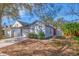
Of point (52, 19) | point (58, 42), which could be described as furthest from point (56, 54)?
point (52, 19)

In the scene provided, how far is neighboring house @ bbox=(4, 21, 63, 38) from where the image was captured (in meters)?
1.26

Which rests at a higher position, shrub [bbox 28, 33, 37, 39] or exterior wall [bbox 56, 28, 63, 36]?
exterior wall [bbox 56, 28, 63, 36]

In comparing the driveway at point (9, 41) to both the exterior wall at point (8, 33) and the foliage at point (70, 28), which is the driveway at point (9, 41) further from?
the foliage at point (70, 28)

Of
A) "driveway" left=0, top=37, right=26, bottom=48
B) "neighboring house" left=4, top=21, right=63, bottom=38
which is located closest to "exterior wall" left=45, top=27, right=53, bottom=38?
"neighboring house" left=4, top=21, right=63, bottom=38

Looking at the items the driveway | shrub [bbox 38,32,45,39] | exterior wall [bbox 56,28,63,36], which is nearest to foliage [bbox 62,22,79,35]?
exterior wall [bbox 56,28,63,36]

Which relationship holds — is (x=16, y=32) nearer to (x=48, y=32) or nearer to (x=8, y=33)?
(x=8, y=33)

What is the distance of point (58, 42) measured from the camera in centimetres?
127

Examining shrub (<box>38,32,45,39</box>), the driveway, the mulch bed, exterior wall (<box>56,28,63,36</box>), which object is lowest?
the mulch bed

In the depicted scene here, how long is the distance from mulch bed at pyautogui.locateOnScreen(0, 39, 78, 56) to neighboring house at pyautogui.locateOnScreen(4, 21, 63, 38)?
0.05m

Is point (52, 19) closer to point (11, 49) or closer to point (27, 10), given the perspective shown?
point (27, 10)

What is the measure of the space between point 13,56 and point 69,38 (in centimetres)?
37

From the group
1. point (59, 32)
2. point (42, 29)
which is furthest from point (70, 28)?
point (42, 29)

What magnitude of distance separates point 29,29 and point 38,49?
0.14 metres

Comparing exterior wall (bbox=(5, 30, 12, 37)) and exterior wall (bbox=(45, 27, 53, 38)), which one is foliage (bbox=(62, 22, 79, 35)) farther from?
exterior wall (bbox=(5, 30, 12, 37))
